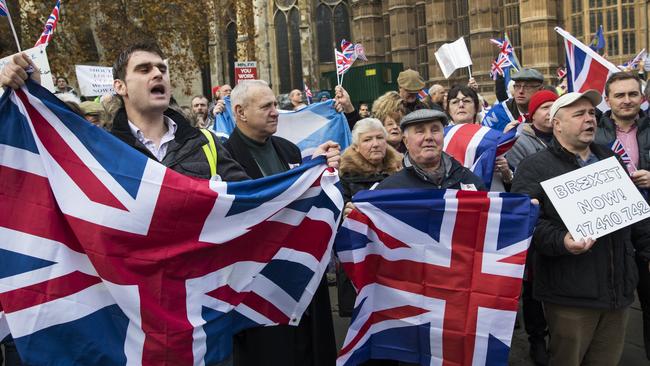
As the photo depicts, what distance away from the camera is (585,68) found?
637 centimetres

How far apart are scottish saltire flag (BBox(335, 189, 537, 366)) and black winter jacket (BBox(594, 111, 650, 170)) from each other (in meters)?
1.74

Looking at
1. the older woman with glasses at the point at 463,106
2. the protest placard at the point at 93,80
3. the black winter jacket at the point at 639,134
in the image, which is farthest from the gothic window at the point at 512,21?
the black winter jacket at the point at 639,134

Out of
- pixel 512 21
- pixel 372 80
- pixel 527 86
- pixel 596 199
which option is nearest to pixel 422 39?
pixel 372 80

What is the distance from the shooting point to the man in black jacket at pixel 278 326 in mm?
3992

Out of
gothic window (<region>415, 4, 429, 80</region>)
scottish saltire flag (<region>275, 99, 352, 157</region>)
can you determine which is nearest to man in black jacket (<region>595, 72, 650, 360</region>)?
scottish saltire flag (<region>275, 99, 352, 157</region>)

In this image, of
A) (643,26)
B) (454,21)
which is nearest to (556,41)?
(643,26)

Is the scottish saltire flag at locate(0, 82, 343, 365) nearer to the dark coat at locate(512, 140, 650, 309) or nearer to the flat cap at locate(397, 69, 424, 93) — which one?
the dark coat at locate(512, 140, 650, 309)

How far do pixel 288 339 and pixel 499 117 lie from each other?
4629mm

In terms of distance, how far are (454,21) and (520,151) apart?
67.6 ft

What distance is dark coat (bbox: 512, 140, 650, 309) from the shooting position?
397cm

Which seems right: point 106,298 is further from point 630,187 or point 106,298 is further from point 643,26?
point 643,26

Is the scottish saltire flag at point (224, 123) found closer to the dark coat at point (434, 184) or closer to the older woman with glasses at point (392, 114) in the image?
the older woman with glasses at point (392, 114)

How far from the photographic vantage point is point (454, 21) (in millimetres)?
25172

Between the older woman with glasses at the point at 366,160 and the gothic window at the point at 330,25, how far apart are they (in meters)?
29.6
